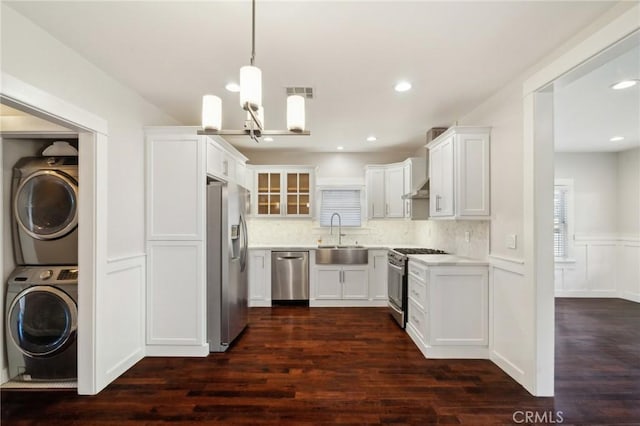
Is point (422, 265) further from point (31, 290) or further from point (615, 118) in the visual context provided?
point (31, 290)

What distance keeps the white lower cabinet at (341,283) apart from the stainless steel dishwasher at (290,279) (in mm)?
195

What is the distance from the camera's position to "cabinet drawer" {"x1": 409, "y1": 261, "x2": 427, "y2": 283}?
10.1 feet

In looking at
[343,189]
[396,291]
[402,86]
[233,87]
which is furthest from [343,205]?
[233,87]

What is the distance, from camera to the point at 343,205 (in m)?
5.43

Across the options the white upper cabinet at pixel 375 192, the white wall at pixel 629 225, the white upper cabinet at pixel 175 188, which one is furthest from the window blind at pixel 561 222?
the white upper cabinet at pixel 175 188

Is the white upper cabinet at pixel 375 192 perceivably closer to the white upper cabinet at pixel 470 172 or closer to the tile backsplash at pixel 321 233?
the tile backsplash at pixel 321 233

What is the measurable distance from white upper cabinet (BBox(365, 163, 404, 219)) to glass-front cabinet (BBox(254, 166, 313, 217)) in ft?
3.47

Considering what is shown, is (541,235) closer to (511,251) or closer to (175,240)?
(511,251)

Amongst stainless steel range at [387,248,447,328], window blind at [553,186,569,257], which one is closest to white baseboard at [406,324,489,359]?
stainless steel range at [387,248,447,328]

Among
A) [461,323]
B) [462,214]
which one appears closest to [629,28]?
[462,214]

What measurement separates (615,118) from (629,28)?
2.75 m

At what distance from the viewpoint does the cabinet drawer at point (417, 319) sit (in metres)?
3.07

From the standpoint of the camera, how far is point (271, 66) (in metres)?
2.34

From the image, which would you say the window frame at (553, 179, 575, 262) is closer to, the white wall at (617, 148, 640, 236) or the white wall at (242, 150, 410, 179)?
the white wall at (617, 148, 640, 236)
